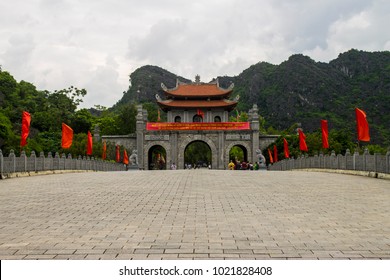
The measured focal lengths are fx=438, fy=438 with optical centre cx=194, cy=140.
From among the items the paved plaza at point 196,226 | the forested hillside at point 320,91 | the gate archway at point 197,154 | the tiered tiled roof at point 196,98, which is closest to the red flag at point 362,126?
the paved plaza at point 196,226

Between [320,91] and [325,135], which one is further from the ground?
[320,91]

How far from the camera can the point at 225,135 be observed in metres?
50.7

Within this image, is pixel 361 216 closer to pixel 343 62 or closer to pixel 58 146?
pixel 58 146

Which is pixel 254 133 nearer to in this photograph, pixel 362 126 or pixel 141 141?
pixel 141 141

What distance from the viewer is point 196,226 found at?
22.9 feet

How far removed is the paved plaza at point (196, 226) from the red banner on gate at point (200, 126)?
128 ft

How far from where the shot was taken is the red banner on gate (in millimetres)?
50438

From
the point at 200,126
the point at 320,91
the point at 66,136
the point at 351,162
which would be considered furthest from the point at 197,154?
the point at 351,162

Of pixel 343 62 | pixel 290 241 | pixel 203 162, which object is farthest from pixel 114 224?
pixel 343 62

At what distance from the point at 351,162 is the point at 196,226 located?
17.0 metres

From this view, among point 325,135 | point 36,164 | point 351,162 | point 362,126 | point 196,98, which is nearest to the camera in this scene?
point 362,126

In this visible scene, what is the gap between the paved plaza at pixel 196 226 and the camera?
525 cm

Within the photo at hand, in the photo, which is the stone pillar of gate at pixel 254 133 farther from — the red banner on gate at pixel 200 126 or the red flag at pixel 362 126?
the red flag at pixel 362 126

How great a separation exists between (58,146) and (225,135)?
65.8ft
